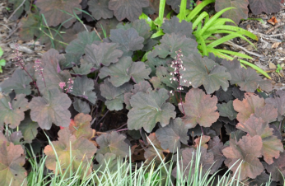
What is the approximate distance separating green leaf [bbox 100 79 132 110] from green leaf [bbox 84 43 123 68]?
0.51 feet

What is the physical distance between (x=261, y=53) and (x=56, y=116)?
2031 mm

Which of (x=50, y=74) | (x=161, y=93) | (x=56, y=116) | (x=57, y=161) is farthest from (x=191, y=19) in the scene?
(x=57, y=161)

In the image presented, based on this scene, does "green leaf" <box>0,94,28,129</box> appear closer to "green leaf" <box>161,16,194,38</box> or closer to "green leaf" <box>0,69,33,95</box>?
"green leaf" <box>0,69,33,95</box>

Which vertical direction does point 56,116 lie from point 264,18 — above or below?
below

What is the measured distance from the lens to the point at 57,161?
5.33 ft

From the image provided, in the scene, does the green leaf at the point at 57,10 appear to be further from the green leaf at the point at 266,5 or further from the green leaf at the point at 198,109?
the green leaf at the point at 266,5

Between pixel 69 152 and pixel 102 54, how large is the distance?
75 centimetres

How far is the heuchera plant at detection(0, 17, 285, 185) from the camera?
1709 mm

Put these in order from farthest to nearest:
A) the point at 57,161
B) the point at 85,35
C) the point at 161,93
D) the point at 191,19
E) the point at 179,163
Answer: the point at 191,19
the point at 85,35
the point at 161,93
the point at 179,163
the point at 57,161

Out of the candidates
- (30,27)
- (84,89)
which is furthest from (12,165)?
(30,27)

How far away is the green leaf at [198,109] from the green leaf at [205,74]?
55 mm

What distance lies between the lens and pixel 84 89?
2.03 m

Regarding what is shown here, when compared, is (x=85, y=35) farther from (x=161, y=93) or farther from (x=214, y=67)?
(x=214, y=67)

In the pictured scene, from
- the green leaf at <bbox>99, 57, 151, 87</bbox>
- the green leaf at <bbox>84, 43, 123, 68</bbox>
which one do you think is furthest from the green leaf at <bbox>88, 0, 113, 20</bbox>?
the green leaf at <bbox>99, 57, 151, 87</bbox>
